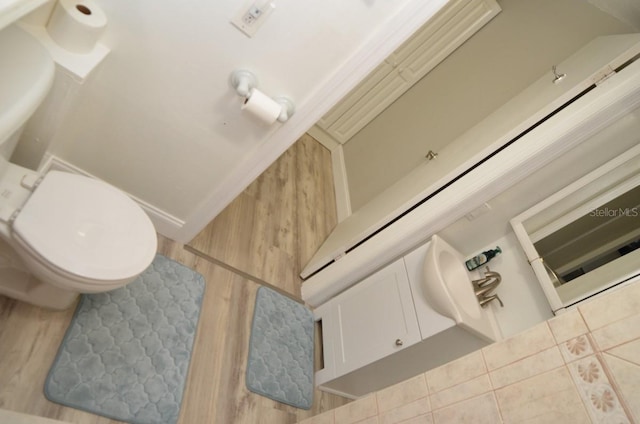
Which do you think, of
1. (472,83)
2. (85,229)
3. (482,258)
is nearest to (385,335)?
(482,258)

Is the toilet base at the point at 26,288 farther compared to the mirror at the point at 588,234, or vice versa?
the mirror at the point at 588,234

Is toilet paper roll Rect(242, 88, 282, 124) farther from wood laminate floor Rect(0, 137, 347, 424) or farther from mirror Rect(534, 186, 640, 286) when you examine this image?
mirror Rect(534, 186, 640, 286)

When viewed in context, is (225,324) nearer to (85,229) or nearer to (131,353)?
(131,353)

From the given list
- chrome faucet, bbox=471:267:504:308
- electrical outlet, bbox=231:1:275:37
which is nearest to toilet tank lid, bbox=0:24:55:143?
electrical outlet, bbox=231:1:275:37

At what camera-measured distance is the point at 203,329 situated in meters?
1.85

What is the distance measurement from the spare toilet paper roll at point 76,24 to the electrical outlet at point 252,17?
46 cm

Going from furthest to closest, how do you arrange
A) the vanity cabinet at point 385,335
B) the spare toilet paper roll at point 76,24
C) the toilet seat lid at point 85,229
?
the vanity cabinet at point 385,335 → the spare toilet paper roll at point 76,24 → the toilet seat lid at point 85,229

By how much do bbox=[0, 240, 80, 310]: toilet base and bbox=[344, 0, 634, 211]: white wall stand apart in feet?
7.08

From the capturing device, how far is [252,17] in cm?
139

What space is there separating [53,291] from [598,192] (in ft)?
7.57

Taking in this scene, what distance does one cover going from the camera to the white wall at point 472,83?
7.34 feet

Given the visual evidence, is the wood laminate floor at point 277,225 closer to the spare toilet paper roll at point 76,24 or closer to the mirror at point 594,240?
the spare toilet paper roll at point 76,24

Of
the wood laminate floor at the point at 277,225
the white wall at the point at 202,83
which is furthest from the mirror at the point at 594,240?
the wood laminate floor at the point at 277,225

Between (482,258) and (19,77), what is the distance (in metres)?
2.05
